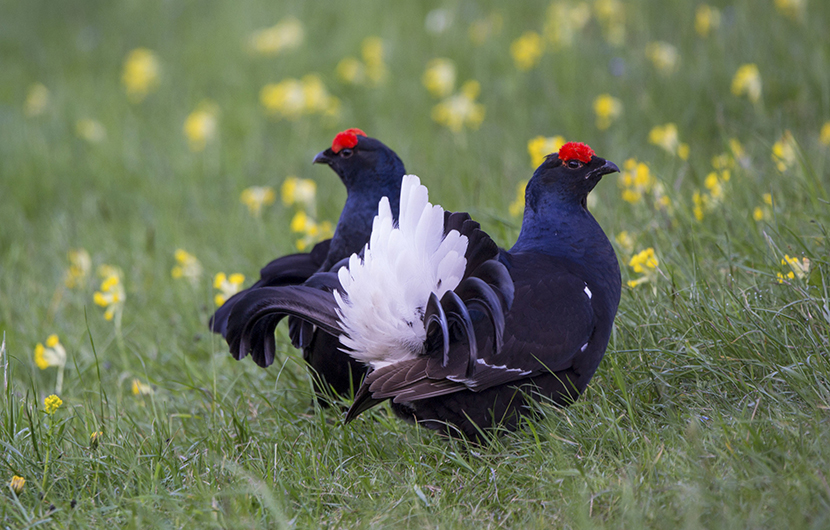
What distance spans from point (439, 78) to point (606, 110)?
1.68 m

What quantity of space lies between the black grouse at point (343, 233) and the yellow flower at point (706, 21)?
3.65 meters

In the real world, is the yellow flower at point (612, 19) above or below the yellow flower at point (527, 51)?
above

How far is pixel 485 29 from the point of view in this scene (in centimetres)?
704

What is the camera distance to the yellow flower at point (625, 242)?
3531 mm

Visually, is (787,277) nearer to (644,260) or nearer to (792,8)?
(644,260)

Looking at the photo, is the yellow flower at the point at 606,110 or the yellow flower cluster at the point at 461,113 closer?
the yellow flower at the point at 606,110

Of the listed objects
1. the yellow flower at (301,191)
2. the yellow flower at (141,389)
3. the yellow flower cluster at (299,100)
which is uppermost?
the yellow flower cluster at (299,100)

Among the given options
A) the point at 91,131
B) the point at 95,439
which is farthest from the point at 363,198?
the point at 91,131

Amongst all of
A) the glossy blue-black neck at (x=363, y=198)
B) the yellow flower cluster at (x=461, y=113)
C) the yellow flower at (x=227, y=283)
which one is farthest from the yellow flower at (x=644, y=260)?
the yellow flower cluster at (x=461, y=113)

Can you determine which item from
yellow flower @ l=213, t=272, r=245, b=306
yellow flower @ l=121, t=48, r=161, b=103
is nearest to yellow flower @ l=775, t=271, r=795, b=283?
yellow flower @ l=213, t=272, r=245, b=306

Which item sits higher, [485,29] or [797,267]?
[485,29]

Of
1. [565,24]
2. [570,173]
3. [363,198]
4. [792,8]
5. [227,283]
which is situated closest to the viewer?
[570,173]

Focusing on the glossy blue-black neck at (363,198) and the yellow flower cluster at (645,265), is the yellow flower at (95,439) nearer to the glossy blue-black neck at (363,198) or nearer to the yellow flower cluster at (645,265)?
the glossy blue-black neck at (363,198)

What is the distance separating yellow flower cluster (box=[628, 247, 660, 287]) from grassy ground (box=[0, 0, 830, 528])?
71 millimetres
